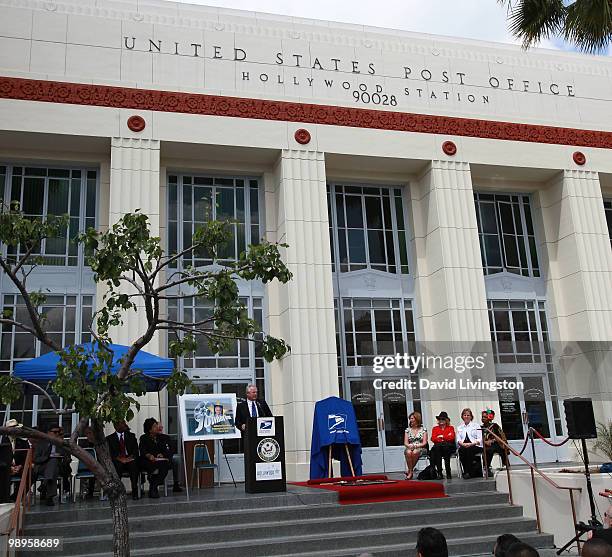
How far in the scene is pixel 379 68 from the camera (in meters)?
17.9

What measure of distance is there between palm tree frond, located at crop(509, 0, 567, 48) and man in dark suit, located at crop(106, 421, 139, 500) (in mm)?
10265

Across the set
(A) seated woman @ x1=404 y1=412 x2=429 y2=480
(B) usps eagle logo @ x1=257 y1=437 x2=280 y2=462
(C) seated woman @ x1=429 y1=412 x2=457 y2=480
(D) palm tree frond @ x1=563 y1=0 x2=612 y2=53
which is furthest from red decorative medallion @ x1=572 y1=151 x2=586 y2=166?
(B) usps eagle logo @ x1=257 y1=437 x2=280 y2=462

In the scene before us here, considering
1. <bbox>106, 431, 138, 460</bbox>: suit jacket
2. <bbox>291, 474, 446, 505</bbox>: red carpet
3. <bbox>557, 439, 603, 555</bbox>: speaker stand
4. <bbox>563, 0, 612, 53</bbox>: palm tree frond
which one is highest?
<bbox>563, 0, 612, 53</bbox>: palm tree frond

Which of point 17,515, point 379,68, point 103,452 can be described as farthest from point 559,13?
point 17,515

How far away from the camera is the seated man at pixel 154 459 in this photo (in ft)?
37.8

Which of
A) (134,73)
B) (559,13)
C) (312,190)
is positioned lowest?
(312,190)

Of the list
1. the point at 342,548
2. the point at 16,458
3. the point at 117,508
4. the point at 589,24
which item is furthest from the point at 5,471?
the point at 589,24

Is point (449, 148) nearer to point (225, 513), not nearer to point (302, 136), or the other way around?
point (302, 136)

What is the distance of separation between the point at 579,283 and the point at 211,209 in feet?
32.8

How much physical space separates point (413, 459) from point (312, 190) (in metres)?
6.94

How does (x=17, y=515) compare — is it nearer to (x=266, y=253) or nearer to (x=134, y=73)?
(x=266, y=253)

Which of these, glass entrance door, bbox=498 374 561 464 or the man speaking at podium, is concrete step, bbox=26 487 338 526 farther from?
glass entrance door, bbox=498 374 561 464

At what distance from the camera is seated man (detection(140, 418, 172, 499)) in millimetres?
11530

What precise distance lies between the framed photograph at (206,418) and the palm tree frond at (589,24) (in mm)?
9400
